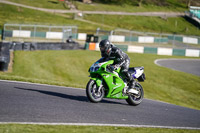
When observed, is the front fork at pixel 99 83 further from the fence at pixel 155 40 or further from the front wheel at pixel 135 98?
the fence at pixel 155 40

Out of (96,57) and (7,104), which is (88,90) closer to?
(7,104)

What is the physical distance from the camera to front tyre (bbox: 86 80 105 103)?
866 cm

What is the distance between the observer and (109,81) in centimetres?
906

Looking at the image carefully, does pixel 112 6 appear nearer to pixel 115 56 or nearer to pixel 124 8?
pixel 124 8

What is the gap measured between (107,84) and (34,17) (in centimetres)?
4414

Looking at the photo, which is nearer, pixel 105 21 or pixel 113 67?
pixel 113 67

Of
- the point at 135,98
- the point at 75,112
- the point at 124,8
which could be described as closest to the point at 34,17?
the point at 124,8

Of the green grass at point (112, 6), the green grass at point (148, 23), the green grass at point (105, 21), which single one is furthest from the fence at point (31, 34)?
the green grass at point (112, 6)

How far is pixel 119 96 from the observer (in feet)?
30.9

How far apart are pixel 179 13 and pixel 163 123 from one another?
5539 cm

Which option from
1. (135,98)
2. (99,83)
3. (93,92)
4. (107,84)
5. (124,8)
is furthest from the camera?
(124,8)

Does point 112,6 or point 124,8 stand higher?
point 112,6

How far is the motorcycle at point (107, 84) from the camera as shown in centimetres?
880

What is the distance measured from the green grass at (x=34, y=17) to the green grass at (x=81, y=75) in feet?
76.7
